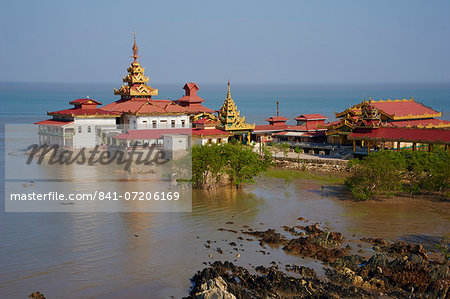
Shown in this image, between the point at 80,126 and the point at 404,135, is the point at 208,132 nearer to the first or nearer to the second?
the point at 80,126

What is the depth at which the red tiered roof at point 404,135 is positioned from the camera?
1608 inches

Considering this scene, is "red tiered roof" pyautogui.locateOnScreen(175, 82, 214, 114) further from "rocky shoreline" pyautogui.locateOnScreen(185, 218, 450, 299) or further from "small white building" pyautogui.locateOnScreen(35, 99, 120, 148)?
"rocky shoreline" pyautogui.locateOnScreen(185, 218, 450, 299)

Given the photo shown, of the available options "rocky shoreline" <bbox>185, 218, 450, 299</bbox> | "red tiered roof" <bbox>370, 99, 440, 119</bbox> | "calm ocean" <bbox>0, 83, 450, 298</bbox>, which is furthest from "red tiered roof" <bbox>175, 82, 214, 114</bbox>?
"rocky shoreline" <bbox>185, 218, 450, 299</bbox>

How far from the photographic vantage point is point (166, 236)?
24.7 meters

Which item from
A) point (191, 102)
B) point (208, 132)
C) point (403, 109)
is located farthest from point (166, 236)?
point (191, 102)

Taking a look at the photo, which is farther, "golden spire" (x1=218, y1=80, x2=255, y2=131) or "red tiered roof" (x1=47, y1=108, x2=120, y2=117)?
"golden spire" (x1=218, y1=80, x2=255, y2=131)

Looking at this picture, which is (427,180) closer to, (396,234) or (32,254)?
(396,234)

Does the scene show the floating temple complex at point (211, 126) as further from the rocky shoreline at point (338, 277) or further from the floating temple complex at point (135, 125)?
the rocky shoreline at point (338, 277)

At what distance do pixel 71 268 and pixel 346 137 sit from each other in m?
32.1

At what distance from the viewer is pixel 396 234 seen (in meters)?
25.1

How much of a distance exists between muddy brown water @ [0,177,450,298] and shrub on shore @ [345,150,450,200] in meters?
0.87

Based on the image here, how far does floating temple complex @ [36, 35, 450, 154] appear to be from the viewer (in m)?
45.4

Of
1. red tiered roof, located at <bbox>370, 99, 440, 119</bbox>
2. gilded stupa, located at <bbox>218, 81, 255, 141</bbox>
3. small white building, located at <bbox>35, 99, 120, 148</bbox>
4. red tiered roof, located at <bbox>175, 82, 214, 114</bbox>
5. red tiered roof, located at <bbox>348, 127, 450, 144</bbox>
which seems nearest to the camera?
red tiered roof, located at <bbox>348, 127, 450, 144</bbox>

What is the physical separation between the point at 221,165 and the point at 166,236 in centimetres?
1026
